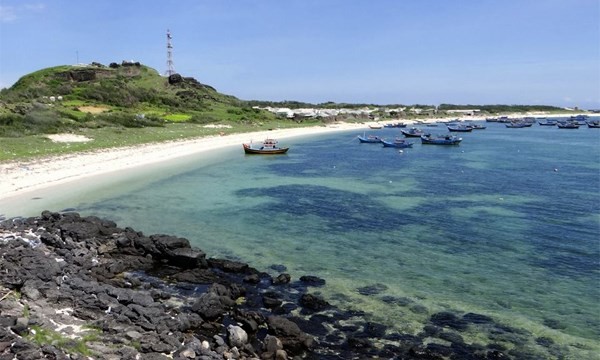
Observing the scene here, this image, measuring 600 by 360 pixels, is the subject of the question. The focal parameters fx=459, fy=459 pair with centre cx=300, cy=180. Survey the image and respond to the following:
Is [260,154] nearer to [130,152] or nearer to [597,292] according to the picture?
[130,152]

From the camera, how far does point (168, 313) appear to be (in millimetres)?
16031

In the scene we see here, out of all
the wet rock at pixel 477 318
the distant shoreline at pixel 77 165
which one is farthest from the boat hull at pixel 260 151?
the wet rock at pixel 477 318

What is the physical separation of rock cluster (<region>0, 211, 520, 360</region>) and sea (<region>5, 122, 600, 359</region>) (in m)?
1.40

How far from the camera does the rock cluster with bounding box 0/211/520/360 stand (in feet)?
43.6

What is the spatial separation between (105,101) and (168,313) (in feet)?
335

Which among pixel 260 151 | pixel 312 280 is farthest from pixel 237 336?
pixel 260 151

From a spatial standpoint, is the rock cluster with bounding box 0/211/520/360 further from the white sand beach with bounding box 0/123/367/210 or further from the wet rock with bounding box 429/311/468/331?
the white sand beach with bounding box 0/123/367/210

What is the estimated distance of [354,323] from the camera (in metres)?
16.1

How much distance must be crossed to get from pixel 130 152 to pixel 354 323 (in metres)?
48.5

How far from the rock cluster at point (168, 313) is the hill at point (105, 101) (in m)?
46.4

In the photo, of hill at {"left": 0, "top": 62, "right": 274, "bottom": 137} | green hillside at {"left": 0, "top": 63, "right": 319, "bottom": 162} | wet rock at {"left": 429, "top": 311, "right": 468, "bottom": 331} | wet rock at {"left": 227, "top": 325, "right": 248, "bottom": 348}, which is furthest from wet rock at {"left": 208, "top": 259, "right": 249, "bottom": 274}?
hill at {"left": 0, "top": 62, "right": 274, "bottom": 137}

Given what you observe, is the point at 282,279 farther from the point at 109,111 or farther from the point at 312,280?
the point at 109,111

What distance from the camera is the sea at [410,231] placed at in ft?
57.1

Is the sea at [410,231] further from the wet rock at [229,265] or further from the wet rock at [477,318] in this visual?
the wet rock at [229,265]
